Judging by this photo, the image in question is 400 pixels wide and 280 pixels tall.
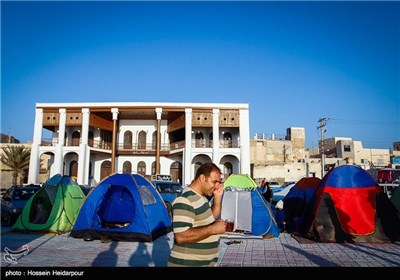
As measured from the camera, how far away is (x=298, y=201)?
35.9 ft

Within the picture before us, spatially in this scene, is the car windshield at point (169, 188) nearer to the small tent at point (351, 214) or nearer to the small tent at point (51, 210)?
the small tent at point (51, 210)

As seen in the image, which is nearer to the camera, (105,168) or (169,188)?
(169,188)

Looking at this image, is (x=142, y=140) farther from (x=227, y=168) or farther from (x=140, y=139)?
(x=227, y=168)

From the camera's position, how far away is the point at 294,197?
11.3 meters

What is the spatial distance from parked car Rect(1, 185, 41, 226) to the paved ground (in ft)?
9.54

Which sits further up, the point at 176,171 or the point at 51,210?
the point at 176,171

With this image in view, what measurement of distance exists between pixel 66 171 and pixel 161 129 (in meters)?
11.3

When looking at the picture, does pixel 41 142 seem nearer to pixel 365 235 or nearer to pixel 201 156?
pixel 201 156

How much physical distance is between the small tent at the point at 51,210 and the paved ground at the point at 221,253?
61 centimetres

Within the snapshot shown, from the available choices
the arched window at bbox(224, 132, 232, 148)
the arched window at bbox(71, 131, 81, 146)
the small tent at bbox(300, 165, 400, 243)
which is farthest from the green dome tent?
the arched window at bbox(71, 131, 81, 146)

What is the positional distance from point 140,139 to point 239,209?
1020 inches

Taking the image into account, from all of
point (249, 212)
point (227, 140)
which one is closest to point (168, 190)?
point (249, 212)

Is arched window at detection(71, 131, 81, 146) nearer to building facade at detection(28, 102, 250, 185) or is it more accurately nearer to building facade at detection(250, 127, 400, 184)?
building facade at detection(28, 102, 250, 185)

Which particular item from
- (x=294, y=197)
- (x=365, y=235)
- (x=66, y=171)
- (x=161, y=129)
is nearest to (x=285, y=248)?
(x=365, y=235)
